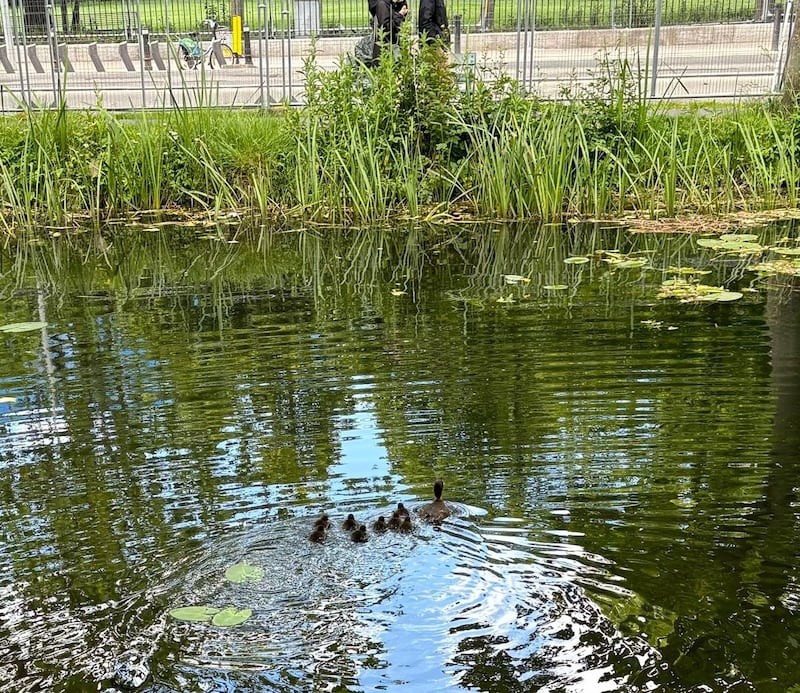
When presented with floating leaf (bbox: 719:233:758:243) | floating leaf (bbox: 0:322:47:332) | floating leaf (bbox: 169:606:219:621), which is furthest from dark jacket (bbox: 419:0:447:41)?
floating leaf (bbox: 169:606:219:621)

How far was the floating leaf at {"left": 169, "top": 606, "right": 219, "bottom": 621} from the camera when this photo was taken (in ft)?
12.1

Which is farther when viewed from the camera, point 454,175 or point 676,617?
point 454,175

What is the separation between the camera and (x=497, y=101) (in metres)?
12.0

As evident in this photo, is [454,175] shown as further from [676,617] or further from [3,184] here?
[676,617]

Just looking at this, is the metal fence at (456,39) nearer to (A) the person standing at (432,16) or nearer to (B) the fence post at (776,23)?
(B) the fence post at (776,23)

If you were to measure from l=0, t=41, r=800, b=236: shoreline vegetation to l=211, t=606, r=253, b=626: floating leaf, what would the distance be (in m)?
8.07

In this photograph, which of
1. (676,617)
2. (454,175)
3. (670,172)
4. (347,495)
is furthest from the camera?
(454,175)

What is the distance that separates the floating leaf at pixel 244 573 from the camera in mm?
3941

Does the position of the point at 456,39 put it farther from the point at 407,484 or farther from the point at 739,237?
the point at 407,484

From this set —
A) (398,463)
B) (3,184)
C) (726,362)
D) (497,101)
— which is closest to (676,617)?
(398,463)

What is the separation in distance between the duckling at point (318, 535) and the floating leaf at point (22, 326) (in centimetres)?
432

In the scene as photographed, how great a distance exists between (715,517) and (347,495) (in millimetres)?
1634

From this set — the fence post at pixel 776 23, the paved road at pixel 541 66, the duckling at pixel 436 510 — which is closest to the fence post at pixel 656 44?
the paved road at pixel 541 66

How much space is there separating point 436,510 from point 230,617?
1.09m
